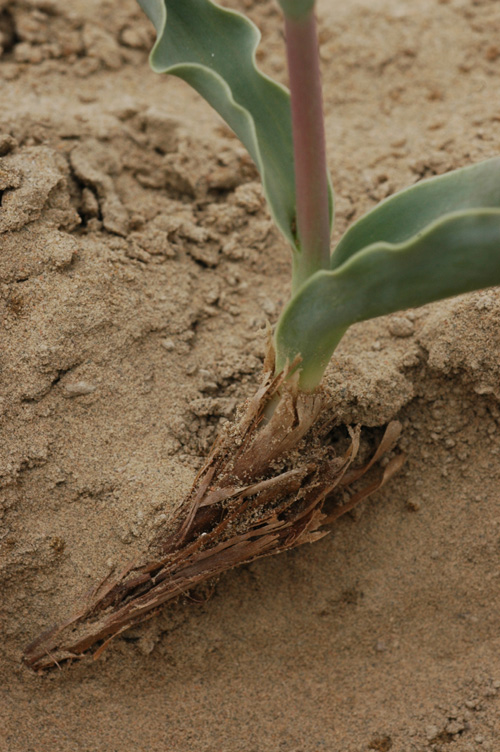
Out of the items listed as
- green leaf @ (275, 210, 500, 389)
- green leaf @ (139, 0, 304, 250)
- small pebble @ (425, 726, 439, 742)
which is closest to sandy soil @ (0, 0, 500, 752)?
small pebble @ (425, 726, 439, 742)

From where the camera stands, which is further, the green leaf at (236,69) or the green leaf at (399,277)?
the green leaf at (236,69)

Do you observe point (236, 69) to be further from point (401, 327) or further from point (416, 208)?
point (401, 327)

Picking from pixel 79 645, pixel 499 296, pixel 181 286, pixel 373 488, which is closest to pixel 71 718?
pixel 79 645

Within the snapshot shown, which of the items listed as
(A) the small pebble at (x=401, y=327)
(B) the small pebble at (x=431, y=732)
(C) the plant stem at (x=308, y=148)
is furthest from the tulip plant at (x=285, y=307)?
(B) the small pebble at (x=431, y=732)

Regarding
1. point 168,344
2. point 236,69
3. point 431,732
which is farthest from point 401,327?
point 431,732

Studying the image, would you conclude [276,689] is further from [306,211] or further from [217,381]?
[306,211]

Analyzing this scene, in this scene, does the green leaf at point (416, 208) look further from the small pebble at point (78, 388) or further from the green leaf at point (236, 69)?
the small pebble at point (78, 388)

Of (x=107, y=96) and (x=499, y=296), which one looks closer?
(x=499, y=296)

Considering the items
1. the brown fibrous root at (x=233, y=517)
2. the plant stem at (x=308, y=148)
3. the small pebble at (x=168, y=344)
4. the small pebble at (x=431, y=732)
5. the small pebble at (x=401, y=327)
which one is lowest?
the small pebble at (x=431, y=732)

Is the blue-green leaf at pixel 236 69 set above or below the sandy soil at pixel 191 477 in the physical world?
above
